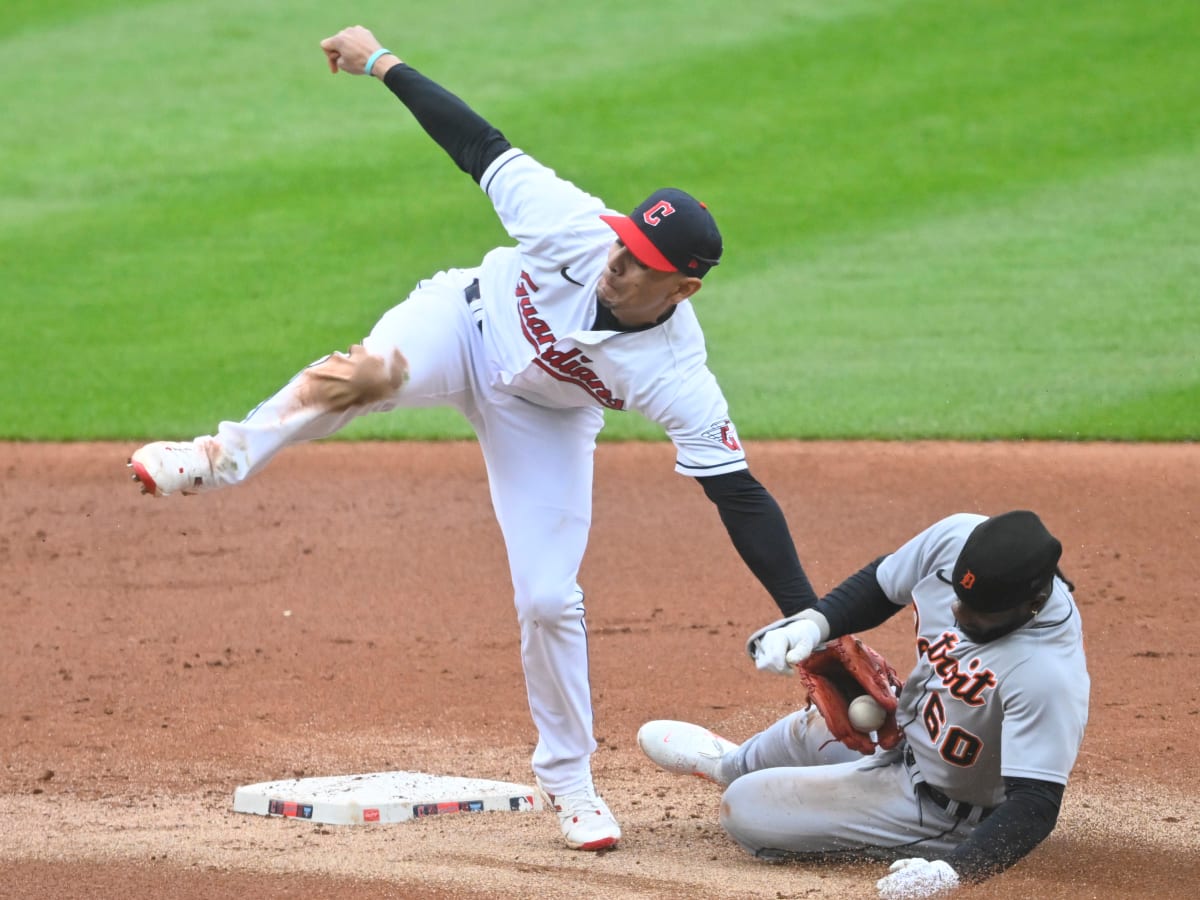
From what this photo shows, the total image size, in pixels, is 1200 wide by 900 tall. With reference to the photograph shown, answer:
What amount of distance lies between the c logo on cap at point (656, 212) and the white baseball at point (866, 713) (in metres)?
1.43

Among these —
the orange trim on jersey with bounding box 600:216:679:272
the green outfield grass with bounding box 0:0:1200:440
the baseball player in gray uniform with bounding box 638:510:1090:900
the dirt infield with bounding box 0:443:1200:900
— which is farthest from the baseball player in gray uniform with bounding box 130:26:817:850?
the green outfield grass with bounding box 0:0:1200:440

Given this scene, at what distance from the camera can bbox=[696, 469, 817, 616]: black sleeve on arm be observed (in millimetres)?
4176

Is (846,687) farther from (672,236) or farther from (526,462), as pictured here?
(672,236)

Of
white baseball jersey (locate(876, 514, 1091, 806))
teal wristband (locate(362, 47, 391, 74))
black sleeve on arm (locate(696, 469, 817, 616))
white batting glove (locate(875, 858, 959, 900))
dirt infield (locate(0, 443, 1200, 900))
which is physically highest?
teal wristband (locate(362, 47, 391, 74))

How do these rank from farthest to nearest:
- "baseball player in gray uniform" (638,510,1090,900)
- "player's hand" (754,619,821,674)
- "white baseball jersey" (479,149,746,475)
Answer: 1. "white baseball jersey" (479,149,746,475)
2. "player's hand" (754,619,821,674)
3. "baseball player in gray uniform" (638,510,1090,900)

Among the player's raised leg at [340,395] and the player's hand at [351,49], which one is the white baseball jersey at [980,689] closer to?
the player's raised leg at [340,395]

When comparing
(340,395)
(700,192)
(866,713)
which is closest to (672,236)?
A: (340,395)

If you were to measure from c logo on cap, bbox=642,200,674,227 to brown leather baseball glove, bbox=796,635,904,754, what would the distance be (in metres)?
1.24

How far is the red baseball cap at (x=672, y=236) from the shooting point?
4.14m

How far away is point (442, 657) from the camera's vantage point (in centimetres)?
629

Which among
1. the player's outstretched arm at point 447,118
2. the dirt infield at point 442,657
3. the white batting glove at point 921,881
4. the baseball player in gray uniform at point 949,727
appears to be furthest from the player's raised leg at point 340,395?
the white batting glove at point 921,881

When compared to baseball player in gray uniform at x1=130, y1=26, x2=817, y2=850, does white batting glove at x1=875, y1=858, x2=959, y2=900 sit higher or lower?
lower

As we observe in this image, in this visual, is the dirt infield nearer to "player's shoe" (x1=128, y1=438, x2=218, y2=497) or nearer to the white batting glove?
the white batting glove

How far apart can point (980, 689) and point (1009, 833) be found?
15.2 inches
